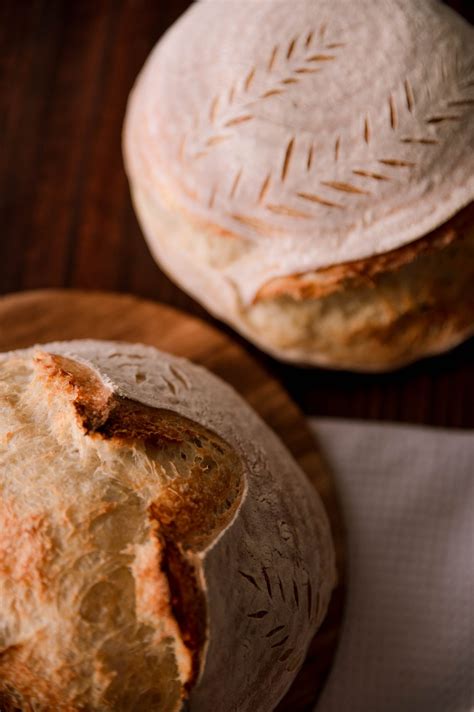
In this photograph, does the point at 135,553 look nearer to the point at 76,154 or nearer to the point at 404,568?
the point at 404,568

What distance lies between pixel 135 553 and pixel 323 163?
0.54m

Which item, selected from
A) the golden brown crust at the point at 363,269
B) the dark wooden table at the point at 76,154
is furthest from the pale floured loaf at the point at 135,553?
the dark wooden table at the point at 76,154

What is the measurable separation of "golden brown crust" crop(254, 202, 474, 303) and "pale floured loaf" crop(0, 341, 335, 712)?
0.72 ft

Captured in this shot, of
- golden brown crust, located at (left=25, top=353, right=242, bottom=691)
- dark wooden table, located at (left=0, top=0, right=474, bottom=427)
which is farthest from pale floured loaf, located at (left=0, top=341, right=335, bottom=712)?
dark wooden table, located at (left=0, top=0, right=474, bottom=427)

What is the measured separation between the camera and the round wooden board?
123 cm

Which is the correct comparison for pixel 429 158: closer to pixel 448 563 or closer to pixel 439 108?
pixel 439 108

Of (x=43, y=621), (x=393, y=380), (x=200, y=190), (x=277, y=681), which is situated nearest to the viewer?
(x=43, y=621)

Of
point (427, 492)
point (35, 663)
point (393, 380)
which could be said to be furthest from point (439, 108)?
point (35, 663)

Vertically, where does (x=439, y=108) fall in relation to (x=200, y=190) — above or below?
above

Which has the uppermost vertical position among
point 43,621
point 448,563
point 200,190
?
point 200,190

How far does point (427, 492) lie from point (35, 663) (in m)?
0.66

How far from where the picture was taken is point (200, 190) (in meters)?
1.06

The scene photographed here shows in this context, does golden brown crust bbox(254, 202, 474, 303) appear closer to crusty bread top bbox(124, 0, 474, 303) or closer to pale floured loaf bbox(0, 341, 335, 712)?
crusty bread top bbox(124, 0, 474, 303)

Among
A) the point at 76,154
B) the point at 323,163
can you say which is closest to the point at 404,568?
the point at 323,163
